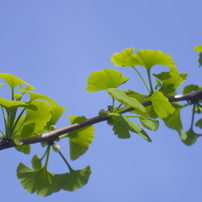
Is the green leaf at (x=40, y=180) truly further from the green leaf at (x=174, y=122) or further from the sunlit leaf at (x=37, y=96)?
the green leaf at (x=174, y=122)

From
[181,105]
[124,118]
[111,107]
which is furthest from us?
[181,105]

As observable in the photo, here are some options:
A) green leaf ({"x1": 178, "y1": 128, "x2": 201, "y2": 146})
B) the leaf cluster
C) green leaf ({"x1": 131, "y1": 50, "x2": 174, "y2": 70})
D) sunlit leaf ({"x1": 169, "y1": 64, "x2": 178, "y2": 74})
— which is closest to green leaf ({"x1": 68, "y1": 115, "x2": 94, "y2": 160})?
the leaf cluster

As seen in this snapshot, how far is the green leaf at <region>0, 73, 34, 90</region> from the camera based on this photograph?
1.12 m

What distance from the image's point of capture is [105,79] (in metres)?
1.17

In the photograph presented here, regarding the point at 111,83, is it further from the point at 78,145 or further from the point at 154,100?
the point at 78,145

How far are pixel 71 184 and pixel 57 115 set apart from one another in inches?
10.8

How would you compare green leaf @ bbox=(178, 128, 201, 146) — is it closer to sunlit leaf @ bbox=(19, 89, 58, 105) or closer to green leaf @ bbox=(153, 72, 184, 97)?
green leaf @ bbox=(153, 72, 184, 97)

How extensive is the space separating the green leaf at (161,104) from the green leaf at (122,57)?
0.17 m

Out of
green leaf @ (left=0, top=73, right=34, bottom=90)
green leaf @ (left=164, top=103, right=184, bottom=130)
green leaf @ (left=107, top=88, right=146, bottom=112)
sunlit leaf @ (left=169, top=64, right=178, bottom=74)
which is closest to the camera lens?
green leaf @ (left=107, top=88, right=146, bottom=112)

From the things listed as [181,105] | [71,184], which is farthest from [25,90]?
[181,105]

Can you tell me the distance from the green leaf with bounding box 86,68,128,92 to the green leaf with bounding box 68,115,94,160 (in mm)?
138

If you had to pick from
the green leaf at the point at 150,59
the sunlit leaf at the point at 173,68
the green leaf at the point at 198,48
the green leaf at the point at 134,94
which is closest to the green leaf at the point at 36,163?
the green leaf at the point at 134,94

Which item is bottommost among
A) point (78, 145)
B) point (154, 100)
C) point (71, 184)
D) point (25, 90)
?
point (71, 184)

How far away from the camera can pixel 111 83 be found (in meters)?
1.18
